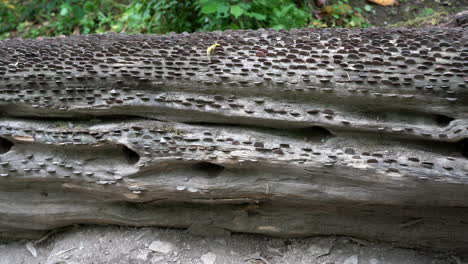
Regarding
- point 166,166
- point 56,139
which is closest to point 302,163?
point 166,166

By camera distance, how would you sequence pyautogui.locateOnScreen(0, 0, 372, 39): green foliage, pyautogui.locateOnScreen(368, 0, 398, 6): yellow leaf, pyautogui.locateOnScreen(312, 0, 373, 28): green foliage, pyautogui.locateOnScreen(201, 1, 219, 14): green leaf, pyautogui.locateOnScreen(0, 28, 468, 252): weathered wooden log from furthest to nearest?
1. pyautogui.locateOnScreen(368, 0, 398, 6): yellow leaf
2. pyautogui.locateOnScreen(312, 0, 373, 28): green foliage
3. pyautogui.locateOnScreen(0, 0, 372, 39): green foliage
4. pyautogui.locateOnScreen(201, 1, 219, 14): green leaf
5. pyautogui.locateOnScreen(0, 28, 468, 252): weathered wooden log

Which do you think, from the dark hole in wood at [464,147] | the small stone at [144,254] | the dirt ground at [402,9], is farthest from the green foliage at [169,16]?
the dark hole in wood at [464,147]

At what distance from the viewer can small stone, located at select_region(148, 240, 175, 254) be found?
7.02ft

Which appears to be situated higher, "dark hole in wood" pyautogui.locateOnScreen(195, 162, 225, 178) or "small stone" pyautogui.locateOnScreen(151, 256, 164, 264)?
"dark hole in wood" pyautogui.locateOnScreen(195, 162, 225, 178)

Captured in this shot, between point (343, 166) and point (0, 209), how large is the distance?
6.29 feet

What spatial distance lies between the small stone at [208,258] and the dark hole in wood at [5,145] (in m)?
1.23

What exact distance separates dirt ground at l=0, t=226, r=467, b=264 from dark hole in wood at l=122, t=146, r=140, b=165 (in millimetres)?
422

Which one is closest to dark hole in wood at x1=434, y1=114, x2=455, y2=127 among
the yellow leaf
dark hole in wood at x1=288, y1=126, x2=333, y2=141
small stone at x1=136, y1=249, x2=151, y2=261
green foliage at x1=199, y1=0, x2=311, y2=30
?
dark hole in wood at x1=288, y1=126, x2=333, y2=141

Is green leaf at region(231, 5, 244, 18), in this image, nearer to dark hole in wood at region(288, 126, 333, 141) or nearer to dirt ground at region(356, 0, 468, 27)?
dark hole in wood at region(288, 126, 333, 141)

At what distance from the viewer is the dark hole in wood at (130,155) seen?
2.06 metres

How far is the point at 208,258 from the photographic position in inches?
82.7

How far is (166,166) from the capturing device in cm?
196

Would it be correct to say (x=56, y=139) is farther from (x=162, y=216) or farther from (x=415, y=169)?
(x=415, y=169)

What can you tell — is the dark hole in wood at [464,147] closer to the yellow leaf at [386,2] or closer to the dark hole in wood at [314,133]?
the dark hole in wood at [314,133]
